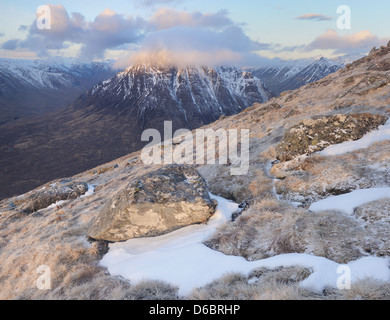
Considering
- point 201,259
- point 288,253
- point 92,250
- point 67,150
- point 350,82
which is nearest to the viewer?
point 288,253

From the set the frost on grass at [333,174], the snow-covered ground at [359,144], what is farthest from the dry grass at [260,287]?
the snow-covered ground at [359,144]

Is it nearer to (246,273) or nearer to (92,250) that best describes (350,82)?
(246,273)

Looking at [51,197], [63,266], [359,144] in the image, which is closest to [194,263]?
[63,266]

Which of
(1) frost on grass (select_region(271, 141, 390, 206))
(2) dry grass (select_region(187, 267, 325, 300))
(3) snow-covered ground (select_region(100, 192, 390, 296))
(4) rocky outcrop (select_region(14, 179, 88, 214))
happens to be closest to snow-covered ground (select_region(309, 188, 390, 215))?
(1) frost on grass (select_region(271, 141, 390, 206))

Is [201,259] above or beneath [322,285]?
beneath
